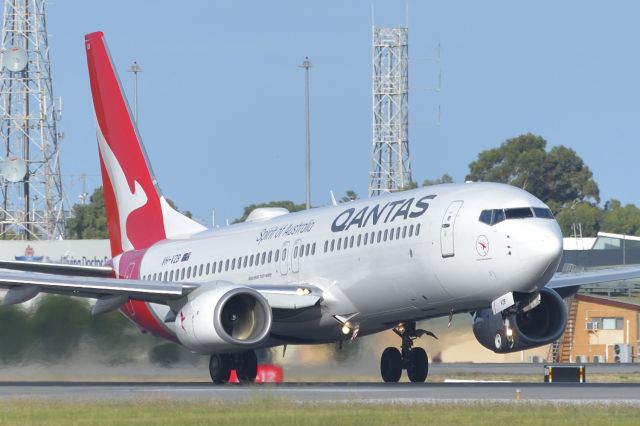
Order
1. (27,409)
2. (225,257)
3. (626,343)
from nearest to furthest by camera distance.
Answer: (27,409)
(225,257)
(626,343)

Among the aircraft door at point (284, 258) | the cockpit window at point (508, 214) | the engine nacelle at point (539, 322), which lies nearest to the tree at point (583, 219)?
the aircraft door at point (284, 258)

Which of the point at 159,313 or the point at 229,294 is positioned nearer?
the point at 229,294

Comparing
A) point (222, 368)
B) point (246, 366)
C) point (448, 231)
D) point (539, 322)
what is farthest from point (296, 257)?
point (539, 322)

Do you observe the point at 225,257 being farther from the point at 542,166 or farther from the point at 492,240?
the point at 542,166

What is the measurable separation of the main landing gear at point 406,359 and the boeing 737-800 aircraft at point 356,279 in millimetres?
38

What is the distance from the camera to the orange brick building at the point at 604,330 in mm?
67688

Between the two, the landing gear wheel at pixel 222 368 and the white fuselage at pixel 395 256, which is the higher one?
the white fuselage at pixel 395 256

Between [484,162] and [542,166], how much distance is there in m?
5.21

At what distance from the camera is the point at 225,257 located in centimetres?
4222

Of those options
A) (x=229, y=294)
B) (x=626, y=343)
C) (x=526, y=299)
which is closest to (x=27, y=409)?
(x=229, y=294)

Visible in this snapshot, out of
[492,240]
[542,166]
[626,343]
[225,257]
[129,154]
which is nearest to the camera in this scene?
[492,240]

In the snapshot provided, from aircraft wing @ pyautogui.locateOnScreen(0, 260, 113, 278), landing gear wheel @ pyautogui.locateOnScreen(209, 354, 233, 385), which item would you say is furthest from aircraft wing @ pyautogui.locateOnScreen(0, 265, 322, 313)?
landing gear wheel @ pyautogui.locateOnScreen(209, 354, 233, 385)

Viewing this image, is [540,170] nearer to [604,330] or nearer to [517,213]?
[604,330]

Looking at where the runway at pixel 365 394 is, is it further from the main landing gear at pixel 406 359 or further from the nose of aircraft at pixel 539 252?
the main landing gear at pixel 406 359
